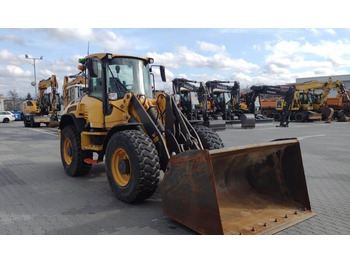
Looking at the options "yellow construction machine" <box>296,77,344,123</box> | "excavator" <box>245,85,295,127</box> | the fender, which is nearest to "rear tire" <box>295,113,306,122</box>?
"yellow construction machine" <box>296,77,344,123</box>

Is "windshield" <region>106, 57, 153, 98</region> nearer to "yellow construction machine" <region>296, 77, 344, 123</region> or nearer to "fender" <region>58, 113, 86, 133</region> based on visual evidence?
"fender" <region>58, 113, 86, 133</region>

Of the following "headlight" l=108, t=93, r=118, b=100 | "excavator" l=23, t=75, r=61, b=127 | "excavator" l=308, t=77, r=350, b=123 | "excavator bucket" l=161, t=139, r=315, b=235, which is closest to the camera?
"excavator bucket" l=161, t=139, r=315, b=235

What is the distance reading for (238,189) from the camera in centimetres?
468

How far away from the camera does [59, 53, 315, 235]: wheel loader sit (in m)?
3.76

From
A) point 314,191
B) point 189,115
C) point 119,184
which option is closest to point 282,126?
point 189,115

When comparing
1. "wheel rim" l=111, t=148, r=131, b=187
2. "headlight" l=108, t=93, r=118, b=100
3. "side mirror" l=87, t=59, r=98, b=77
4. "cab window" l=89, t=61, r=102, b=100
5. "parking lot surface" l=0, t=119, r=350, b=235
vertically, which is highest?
"side mirror" l=87, t=59, r=98, b=77

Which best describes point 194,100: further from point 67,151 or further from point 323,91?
point 67,151

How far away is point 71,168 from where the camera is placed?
6777 mm

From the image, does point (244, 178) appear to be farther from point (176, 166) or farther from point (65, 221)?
point (65, 221)

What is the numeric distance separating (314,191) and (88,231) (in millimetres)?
4161

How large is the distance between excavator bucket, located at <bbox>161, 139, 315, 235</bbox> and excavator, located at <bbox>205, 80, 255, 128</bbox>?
726 inches

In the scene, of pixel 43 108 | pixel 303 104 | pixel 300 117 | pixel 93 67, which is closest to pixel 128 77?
pixel 93 67

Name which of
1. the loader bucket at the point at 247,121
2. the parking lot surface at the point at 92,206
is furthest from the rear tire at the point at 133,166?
the loader bucket at the point at 247,121

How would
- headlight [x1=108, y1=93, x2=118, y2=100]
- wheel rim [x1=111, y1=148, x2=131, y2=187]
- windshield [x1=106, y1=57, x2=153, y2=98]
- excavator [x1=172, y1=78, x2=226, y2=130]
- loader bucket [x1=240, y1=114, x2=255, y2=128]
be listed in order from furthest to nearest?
excavator [x1=172, y1=78, x2=226, y2=130] < loader bucket [x1=240, y1=114, x2=255, y2=128] < windshield [x1=106, y1=57, x2=153, y2=98] < headlight [x1=108, y1=93, x2=118, y2=100] < wheel rim [x1=111, y1=148, x2=131, y2=187]
